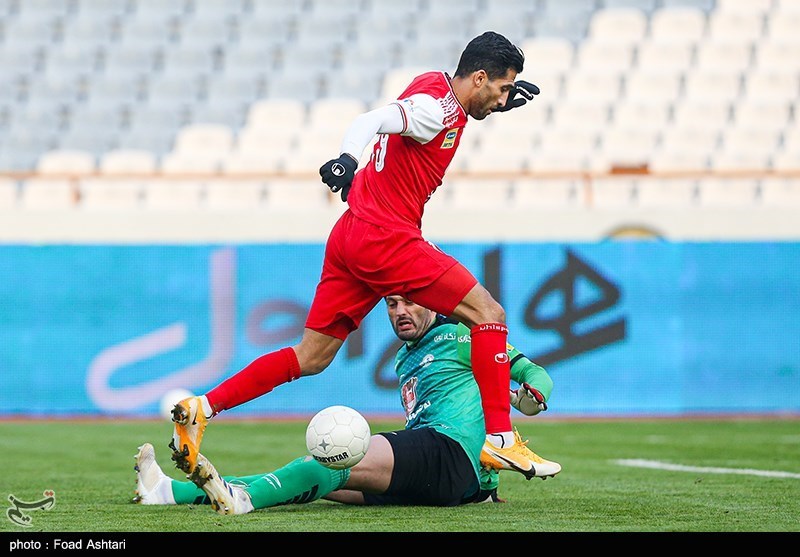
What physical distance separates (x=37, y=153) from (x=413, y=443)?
46.3ft

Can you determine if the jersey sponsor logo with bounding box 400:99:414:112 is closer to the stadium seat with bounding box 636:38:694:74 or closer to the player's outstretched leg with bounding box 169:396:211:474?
the player's outstretched leg with bounding box 169:396:211:474

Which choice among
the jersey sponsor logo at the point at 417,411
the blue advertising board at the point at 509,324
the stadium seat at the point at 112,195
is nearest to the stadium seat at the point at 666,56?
the blue advertising board at the point at 509,324

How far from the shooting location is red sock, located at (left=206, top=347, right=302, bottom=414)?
5633 mm

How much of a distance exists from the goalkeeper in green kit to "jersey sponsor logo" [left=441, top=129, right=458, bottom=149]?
0.75 metres

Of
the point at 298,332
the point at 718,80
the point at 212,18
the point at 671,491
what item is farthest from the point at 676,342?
the point at 212,18

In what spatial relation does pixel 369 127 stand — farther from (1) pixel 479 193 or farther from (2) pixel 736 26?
(2) pixel 736 26

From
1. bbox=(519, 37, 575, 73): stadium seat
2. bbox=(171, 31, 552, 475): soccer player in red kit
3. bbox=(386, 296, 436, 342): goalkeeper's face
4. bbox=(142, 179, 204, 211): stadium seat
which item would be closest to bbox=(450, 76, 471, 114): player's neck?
bbox=(171, 31, 552, 475): soccer player in red kit

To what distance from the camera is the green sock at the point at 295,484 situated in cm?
557

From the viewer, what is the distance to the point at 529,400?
5.80 metres

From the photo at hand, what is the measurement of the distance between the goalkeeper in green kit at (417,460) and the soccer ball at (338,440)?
6.4 inches

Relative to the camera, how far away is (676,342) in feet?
46.4

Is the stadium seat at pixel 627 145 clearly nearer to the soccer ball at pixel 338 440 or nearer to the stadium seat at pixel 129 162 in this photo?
the stadium seat at pixel 129 162
